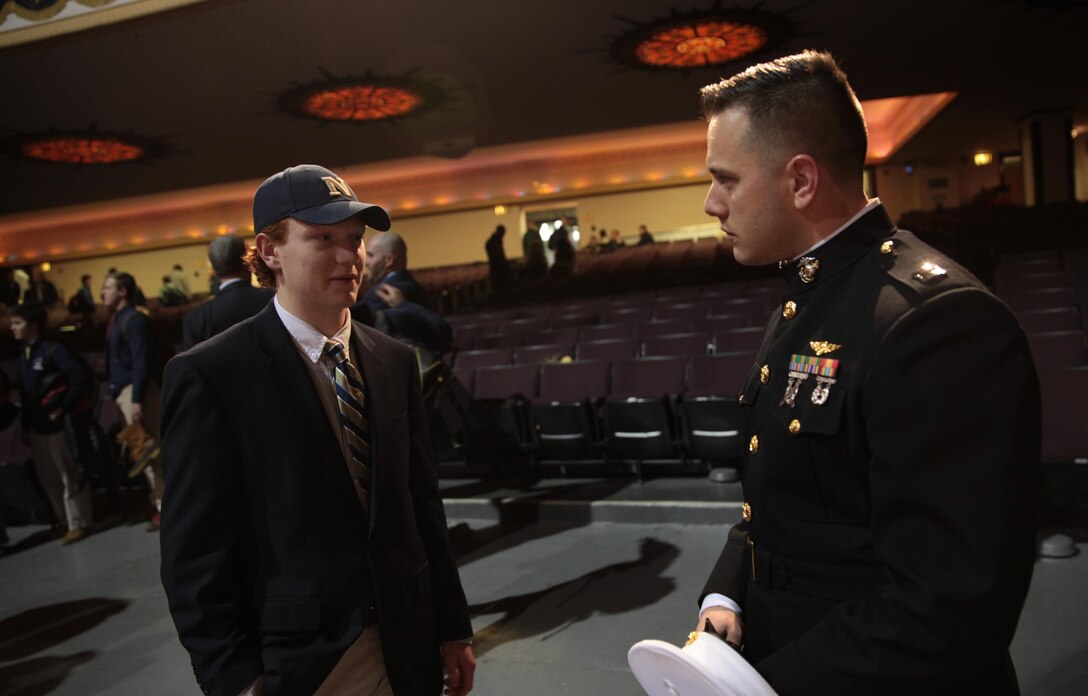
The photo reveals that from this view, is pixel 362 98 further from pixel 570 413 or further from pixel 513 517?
pixel 513 517

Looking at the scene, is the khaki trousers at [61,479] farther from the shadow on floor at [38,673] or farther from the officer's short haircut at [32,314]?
the shadow on floor at [38,673]

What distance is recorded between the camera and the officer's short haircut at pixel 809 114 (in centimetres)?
97

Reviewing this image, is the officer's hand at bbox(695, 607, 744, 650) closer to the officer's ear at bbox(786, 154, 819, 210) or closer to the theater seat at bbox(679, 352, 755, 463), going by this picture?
the officer's ear at bbox(786, 154, 819, 210)

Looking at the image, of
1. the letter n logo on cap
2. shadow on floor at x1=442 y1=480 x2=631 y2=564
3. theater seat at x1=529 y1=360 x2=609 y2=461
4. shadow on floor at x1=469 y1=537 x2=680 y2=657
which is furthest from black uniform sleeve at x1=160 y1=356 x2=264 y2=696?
theater seat at x1=529 y1=360 x2=609 y2=461

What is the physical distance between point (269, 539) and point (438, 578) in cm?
44

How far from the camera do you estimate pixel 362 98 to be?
426 inches

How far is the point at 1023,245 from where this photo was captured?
11.8 m

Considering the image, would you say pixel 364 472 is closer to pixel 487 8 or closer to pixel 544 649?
pixel 544 649

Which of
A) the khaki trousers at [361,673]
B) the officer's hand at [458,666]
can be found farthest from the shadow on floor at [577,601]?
the khaki trousers at [361,673]

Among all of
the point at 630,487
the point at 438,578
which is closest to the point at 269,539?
the point at 438,578

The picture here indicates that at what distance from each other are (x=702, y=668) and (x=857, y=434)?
0.34 meters

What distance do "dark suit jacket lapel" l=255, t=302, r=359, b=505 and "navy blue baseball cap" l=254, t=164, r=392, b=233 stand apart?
0.74 feet

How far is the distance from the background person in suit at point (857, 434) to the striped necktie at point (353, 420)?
70cm

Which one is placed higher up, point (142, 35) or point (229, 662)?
point (142, 35)
